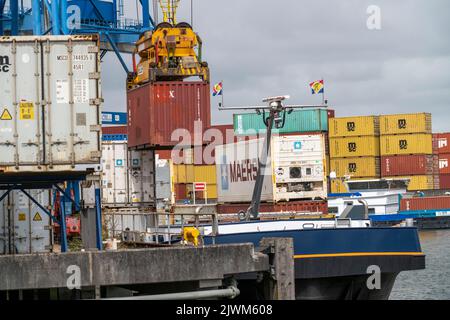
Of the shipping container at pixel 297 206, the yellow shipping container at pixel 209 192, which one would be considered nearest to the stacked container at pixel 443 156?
the yellow shipping container at pixel 209 192

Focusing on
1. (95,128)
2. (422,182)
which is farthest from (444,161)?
(95,128)

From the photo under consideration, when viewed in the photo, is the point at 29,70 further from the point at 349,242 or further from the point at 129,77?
the point at 129,77

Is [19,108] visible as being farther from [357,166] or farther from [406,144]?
[357,166]

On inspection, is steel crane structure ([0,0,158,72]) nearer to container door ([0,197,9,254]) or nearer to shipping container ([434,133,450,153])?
container door ([0,197,9,254])

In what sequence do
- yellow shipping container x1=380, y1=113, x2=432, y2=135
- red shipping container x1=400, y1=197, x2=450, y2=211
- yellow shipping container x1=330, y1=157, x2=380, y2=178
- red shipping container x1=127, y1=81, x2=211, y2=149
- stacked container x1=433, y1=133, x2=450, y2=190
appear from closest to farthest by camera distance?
red shipping container x1=127, y1=81, x2=211, y2=149 → yellow shipping container x1=380, y1=113, x2=432, y2=135 → red shipping container x1=400, y1=197, x2=450, y2=211 → yellow shipping container x1=330, y1=157, x2=380, y2=178 → stacked container x1=433, y1=133, x2=450, y2=190

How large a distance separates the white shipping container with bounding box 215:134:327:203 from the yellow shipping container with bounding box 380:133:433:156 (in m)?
44.1

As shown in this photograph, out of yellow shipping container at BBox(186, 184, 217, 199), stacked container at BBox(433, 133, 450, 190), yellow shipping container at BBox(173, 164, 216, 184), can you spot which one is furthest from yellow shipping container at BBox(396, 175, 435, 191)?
yellow shipping container at BBox(186, 184, 217, 199)

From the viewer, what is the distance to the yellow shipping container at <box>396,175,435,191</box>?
8306cm

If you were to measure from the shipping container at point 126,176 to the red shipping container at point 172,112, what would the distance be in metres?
1.61

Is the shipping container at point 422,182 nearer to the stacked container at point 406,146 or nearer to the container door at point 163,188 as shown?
the stacked container at point 406,146

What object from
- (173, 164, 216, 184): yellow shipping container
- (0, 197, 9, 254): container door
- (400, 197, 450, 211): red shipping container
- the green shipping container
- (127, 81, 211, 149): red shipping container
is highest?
the green shipping container

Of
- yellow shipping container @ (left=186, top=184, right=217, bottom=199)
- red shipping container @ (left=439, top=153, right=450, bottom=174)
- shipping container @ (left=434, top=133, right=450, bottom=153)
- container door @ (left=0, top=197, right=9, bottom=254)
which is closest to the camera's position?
Answer: container door @ (left=0, top=197, right=9, bottom=254)

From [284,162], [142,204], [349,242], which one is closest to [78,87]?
[349,242]

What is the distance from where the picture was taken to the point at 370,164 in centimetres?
8362
